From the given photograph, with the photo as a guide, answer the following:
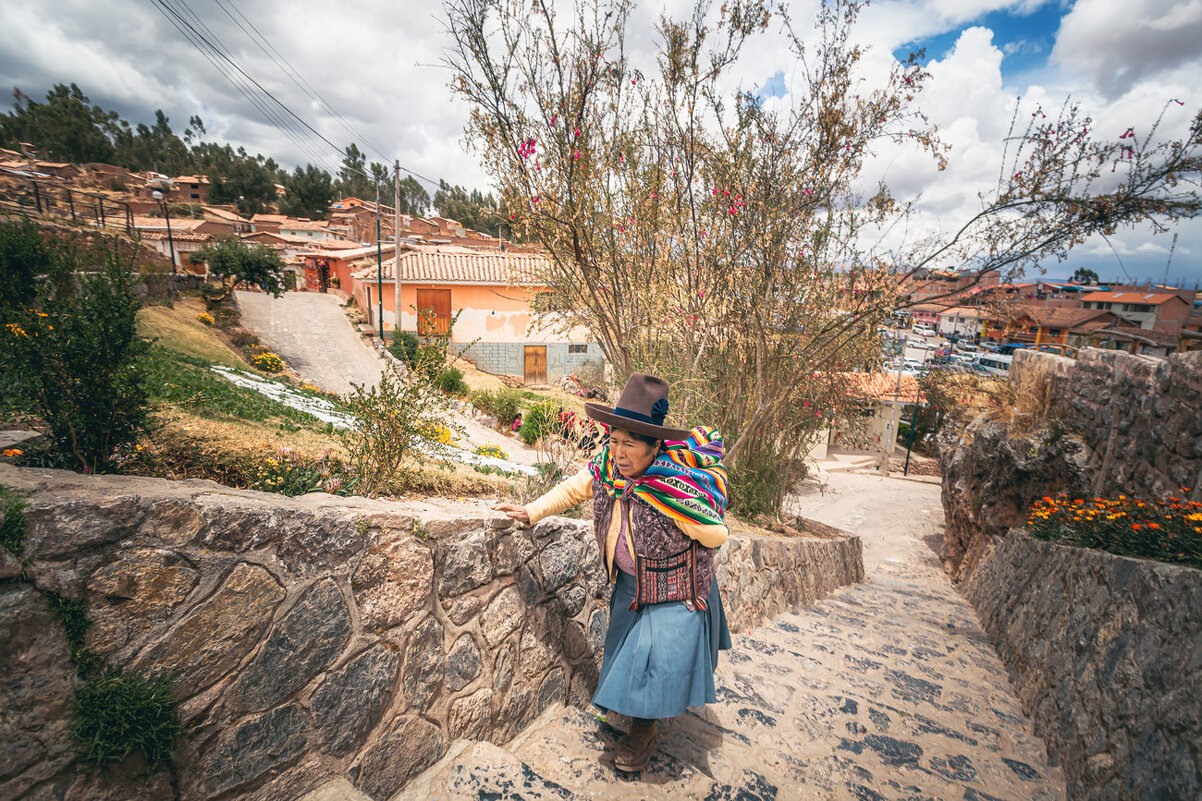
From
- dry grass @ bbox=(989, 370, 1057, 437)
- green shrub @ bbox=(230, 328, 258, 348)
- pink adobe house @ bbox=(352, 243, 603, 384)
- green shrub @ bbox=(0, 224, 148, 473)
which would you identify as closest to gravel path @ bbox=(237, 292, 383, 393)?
green shrub @ bbox=(230, 328, 258, 348)

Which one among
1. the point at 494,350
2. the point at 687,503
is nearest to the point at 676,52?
the point at 687,503

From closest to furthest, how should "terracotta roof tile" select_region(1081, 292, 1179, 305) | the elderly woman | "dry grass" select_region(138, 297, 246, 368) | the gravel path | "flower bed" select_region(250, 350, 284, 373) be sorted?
the elderly woman
"dry grass" select_region(138, 297, 246, 368)
"flower bed" select_region(250, 350, 284, 373)
the gravel path
"terracotta roof tile" select_region(1081, 292, 1179, 305)

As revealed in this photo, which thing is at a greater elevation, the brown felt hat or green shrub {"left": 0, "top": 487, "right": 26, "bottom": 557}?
the brown felt hat

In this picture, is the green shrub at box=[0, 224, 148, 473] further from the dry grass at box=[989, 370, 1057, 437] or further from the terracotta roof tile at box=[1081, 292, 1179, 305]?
the terracotta roof tile at box=[1081, 292, 1179, 305]

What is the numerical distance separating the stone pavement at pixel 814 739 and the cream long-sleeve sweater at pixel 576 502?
821mm

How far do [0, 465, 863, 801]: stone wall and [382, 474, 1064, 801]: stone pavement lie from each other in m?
0.21

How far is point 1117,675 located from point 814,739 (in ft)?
5.06

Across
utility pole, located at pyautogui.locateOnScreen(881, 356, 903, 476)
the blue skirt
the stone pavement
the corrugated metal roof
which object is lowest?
utility pole, located at pyautogui.locateOnScreen(881, 356, 903, 476)

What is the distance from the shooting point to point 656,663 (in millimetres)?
2254

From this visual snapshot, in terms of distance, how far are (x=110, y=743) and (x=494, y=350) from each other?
21.6 meters

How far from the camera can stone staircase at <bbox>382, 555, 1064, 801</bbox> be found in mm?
2168

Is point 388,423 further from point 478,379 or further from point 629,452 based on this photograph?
point 478,379

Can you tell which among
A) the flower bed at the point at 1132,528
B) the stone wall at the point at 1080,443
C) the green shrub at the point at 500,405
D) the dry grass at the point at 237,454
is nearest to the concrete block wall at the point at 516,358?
the green shrub at the point at 500,405

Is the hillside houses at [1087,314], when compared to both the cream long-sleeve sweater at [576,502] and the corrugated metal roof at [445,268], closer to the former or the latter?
the cream long-sleeve sweater at [576,502]
